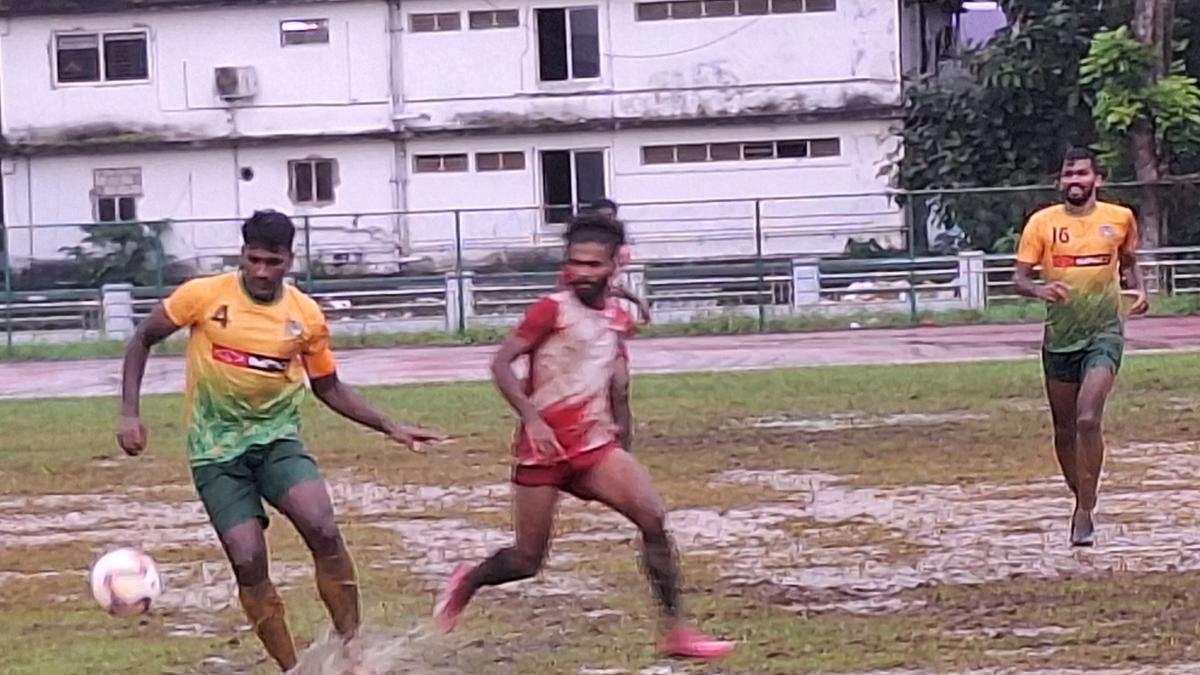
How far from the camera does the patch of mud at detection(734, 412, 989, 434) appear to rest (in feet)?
60.1

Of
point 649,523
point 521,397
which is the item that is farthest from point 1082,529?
point 521,397

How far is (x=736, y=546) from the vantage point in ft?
39.1

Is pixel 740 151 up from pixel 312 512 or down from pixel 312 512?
up

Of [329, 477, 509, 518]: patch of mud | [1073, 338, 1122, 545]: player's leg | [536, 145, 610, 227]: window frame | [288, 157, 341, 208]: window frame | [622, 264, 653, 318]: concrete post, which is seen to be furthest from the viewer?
[288, 157, 341, 208]: window frame

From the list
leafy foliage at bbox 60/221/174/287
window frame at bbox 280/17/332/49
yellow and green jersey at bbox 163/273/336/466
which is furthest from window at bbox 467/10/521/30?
yellow and green jersey at bbox 163/273/336/466

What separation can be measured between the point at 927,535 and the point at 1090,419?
4.08 ft

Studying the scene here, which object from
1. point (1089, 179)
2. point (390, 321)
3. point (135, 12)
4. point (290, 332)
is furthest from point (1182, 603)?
point (135, 12)

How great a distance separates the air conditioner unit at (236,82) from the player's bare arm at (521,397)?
3225 cm

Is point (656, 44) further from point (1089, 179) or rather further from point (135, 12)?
point (1089, 179)

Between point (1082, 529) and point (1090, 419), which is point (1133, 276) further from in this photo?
point (1082, 529)

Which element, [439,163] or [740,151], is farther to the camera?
[439,163]

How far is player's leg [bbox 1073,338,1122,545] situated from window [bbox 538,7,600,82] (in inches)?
1144

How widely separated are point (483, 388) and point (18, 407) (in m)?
4.62

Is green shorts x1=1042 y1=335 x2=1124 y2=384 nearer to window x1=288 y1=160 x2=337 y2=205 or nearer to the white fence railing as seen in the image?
the white fence railing
